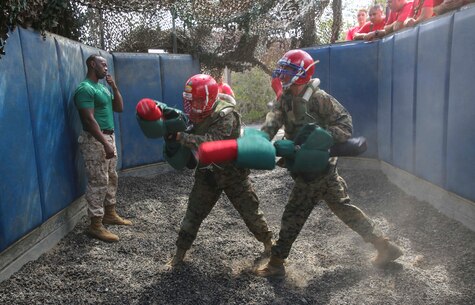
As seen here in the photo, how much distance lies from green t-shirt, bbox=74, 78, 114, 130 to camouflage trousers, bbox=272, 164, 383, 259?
2200 mm

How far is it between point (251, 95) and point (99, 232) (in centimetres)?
1276

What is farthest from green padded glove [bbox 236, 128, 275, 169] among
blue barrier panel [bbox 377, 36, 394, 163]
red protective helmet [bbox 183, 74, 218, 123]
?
blue barrier panel [bbox 377, 36, 394, 163]

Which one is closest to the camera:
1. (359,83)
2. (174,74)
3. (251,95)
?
(359,83)

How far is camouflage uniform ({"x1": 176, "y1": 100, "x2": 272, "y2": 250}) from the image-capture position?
3.34m

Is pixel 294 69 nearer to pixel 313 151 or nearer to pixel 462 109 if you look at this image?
pixel 313 151

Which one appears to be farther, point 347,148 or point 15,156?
point 15,156

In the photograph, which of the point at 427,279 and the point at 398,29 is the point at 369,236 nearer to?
the point at 427,279

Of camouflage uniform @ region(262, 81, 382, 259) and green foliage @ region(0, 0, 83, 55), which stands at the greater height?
green foliage @ region(0, 0, 83, 55)

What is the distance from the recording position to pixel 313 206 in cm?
344

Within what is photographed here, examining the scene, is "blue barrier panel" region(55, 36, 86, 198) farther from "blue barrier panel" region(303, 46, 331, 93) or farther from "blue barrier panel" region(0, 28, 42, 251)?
"blue barrier panel" region(303, 46, 331, 93)

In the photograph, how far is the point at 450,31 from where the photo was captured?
4.18 m

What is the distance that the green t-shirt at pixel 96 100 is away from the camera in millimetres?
4207

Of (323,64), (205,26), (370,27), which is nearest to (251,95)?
(205,26)

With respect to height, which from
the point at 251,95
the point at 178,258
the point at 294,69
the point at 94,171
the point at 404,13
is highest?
the point at 404,13
